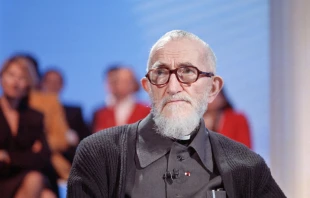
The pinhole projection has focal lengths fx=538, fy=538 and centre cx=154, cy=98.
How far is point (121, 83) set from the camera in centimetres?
286

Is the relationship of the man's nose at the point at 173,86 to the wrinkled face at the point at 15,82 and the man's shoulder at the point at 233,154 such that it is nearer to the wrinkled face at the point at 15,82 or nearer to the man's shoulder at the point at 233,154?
the man's shoulder at the point at 233,154

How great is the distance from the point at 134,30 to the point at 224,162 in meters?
1.37

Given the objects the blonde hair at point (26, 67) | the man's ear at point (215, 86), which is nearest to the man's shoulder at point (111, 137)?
the man's ear at point (215, 86)

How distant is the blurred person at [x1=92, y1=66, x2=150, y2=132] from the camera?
2.84 m

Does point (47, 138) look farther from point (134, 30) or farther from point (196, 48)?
point (196, 48)

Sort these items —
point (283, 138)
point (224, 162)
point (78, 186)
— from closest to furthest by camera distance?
1. point (78, 186)
2. point (224, 162)
3. point (283, 138)

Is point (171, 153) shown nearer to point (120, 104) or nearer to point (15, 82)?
point (120, 104)

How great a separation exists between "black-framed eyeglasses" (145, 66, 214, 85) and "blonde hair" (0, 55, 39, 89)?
138cm

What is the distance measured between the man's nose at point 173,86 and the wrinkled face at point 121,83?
129 centimetres

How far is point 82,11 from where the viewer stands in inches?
112

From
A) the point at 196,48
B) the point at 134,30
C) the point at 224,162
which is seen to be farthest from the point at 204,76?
the point at 134,30

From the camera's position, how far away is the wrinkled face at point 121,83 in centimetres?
284

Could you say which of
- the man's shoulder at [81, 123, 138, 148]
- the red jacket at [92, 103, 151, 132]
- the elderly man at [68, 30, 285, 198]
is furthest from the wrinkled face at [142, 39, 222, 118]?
the red jacket at [92, 103, 151, 132]

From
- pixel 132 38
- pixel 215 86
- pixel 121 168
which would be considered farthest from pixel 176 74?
pixel 132 38
